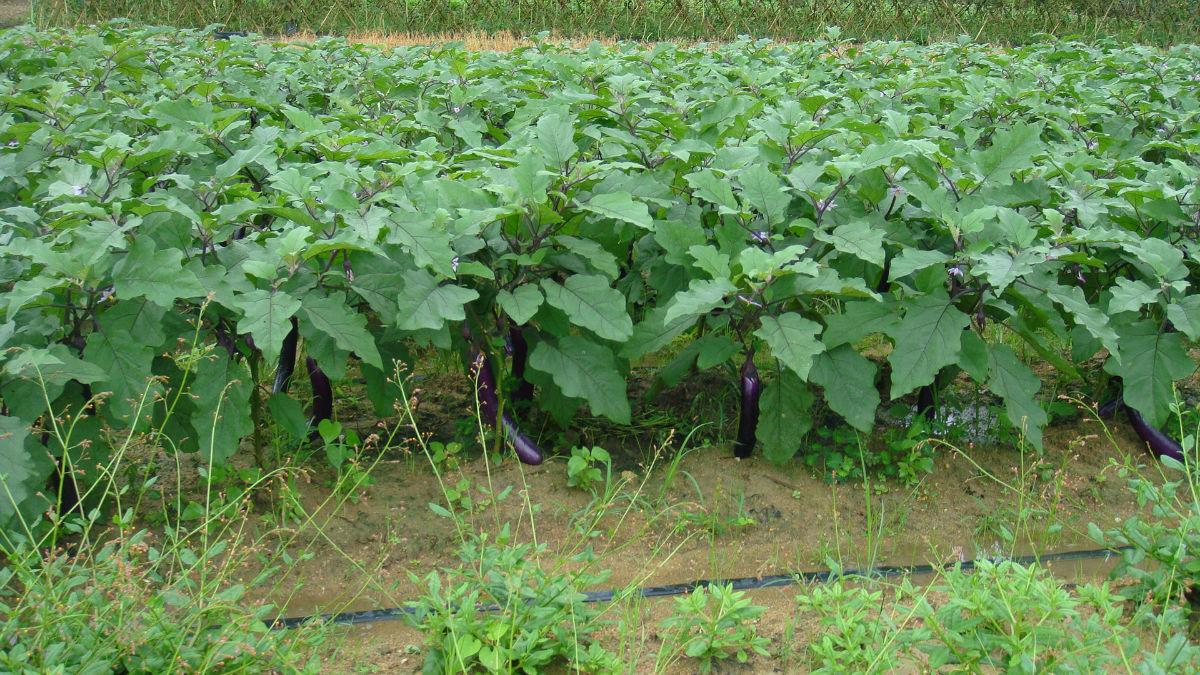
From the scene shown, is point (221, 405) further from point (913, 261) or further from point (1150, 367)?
point (1150, 367)

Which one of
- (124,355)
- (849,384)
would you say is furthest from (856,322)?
(124,355)

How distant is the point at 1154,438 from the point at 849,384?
43.4 inches

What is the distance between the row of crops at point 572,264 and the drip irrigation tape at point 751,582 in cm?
37

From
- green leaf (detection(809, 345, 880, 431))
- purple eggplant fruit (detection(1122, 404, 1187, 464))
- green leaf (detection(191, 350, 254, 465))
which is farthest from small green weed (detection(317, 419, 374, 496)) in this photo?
purple eggplant fruit (detection(1122, 404, 1187, 464))

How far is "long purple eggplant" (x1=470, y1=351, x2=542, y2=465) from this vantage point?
2.68 metres

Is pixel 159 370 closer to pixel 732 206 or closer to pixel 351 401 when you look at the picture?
pixel 351 401

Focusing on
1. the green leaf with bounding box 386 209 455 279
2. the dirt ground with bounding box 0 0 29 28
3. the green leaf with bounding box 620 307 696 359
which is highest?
the dirt ground with bounding box 0 0 29 28

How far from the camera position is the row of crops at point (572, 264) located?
222cm

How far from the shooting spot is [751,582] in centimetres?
237

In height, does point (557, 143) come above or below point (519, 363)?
above

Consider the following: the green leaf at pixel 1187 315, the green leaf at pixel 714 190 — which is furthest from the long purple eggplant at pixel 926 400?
the green leaf at pixel 714 190

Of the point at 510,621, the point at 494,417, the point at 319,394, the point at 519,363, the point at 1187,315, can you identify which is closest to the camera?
the point at 510,621

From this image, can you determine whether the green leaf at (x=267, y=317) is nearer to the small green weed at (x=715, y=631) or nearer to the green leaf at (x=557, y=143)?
the green leaf at (x=557, y=143)

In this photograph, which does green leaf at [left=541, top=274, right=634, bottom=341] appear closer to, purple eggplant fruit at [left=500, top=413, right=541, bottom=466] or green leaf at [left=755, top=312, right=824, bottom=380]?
green leaf at [left=755, top=312, right=824, bottom=380]
